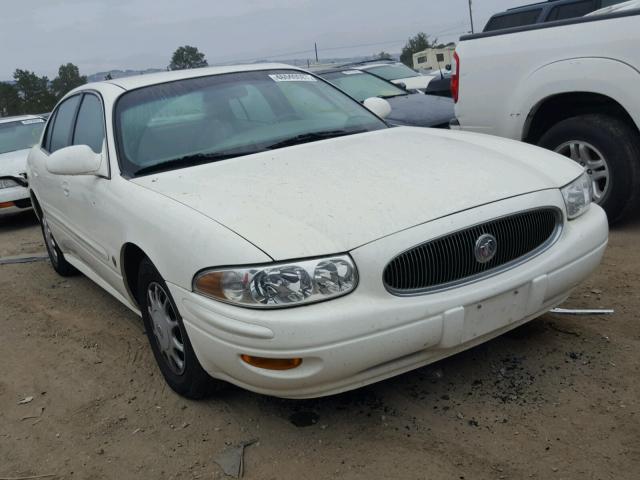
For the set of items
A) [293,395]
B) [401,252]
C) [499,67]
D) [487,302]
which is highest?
[499,67]

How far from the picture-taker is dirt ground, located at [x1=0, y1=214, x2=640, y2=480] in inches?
97.9

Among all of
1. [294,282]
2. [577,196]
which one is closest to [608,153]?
[577,196]

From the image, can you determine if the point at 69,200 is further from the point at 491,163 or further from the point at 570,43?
the point at 570,43

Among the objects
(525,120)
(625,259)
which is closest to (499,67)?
(525,120)

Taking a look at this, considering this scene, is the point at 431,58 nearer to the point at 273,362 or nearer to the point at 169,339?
the point at 169,339

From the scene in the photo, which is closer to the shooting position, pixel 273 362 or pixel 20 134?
A: pixel 273 362

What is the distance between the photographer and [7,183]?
852 cm

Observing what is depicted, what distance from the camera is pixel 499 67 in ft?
17.5

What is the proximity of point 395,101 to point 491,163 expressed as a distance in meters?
5.37

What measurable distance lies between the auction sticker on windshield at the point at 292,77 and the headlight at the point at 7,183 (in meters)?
5.70

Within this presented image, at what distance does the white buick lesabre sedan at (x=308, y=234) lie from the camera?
94.6 inches

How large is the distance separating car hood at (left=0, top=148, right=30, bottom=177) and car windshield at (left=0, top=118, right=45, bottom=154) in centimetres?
43

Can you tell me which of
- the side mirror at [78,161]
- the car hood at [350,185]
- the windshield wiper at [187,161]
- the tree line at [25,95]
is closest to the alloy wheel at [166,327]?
the car hood at [350,185]

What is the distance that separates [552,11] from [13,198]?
7.90 meters
